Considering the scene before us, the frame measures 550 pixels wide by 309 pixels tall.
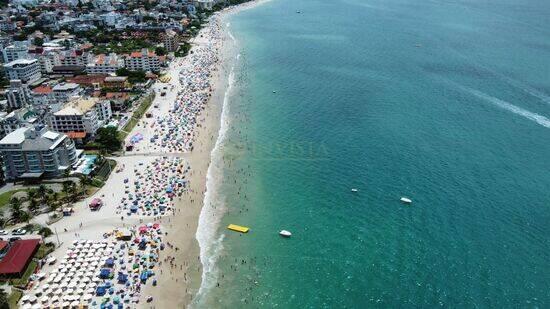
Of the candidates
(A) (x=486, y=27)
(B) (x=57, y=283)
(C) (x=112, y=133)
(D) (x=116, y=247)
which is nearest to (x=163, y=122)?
(C) (x=112, y=133)

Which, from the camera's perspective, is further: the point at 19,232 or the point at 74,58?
the point at 74,58

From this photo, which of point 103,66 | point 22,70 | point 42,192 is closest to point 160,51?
point 103,66

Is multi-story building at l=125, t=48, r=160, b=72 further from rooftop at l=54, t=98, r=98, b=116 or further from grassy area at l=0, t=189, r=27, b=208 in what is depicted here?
grassy area at l=0, t=189, r=27, b=208

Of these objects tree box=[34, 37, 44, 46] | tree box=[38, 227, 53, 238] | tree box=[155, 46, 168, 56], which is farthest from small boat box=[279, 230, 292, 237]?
tree box=[34, 37, 44, 46]

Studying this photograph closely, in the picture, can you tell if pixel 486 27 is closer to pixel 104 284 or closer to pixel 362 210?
pixel 362 210

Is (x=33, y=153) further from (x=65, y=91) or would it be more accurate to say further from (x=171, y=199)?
(x=65, y=91)
